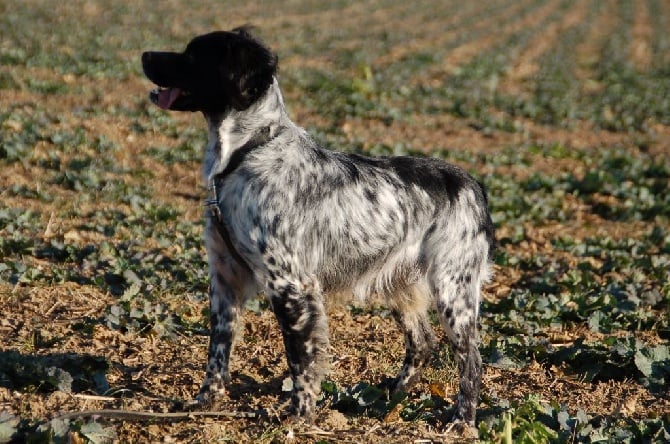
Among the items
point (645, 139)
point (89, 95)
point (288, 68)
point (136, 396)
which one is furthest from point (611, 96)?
point (136, 396)

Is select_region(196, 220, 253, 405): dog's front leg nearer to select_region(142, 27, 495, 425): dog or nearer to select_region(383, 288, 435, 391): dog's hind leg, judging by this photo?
select_region(142, 27, 495, 425): dog

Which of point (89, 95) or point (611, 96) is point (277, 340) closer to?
point (89, 95)

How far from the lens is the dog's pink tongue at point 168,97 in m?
4.65

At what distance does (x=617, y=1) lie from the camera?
Result: 48000 millimetres

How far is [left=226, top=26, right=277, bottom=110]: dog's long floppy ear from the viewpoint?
14.8 feet

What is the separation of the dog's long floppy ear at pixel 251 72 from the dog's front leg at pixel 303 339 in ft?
3.58

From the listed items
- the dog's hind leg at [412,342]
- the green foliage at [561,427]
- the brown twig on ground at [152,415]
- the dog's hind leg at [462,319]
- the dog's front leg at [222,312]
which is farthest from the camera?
the dog's hind leg at [412,342]

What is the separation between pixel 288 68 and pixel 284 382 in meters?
15.8

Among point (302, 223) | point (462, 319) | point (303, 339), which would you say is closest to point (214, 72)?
point (302, 223)

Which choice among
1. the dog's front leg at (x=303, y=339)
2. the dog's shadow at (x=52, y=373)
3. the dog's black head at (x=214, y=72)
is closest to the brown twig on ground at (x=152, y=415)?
the dog's front leg at (x=303, y=339)

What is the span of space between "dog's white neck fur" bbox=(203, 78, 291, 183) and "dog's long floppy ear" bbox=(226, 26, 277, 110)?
0.19ft

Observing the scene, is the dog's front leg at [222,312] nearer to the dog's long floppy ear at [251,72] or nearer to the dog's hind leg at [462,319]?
the dog's long floppy ear at [251,72]

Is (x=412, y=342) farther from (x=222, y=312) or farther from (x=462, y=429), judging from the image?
(x=222, y=312)

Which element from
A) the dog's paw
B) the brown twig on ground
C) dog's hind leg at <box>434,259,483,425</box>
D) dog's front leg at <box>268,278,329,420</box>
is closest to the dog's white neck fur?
dog's front leg at <box>268,278,329,420</box>
